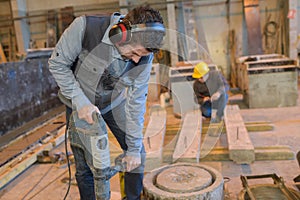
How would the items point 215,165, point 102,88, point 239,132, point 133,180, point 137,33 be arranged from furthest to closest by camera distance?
point 239,132, point 215,165, point 133,180, point 102,88, point 137,33

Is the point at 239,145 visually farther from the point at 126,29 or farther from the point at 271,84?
the point at 271,84

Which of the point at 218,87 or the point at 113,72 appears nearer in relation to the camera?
the point at 113,72

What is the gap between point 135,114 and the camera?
5.81ft

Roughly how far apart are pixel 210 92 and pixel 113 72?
2582mm

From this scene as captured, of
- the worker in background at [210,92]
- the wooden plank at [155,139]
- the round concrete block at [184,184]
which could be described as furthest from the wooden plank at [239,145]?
the round concrete block at [184,184]

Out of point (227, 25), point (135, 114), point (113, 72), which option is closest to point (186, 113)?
point (135, 114)

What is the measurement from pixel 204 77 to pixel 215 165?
1.41 m

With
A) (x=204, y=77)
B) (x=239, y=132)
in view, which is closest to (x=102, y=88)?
(x=239, y=132)

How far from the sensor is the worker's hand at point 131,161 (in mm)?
1776

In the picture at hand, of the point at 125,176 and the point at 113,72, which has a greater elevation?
the point at 113,72

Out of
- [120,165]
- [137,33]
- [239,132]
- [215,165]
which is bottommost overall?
[215,165]

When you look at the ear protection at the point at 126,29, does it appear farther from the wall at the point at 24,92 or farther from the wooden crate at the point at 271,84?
the wooden crate at the point at 271,84

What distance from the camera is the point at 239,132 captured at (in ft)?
10.4

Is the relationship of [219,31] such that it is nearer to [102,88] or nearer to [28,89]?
[28,89]
